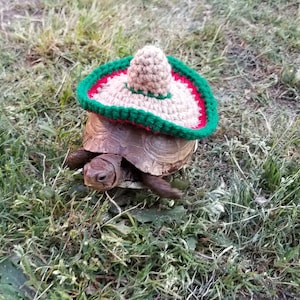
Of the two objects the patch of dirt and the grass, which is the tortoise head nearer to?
the grass

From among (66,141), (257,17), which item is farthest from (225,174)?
(257,17)

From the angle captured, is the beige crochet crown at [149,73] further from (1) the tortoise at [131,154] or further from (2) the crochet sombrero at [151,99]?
(1) the tortoise at [131,154]

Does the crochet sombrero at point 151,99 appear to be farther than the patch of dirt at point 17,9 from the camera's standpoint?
No

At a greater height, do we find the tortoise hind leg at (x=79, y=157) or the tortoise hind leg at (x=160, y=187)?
the tortoise hind leg at (x=160, y=187)

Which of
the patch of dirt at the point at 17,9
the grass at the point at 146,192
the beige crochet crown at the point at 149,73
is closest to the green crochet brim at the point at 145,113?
the beige crochet crown at the point at 149,73

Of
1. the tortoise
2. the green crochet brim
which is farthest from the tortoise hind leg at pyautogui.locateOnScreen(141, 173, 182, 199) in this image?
the green crochet brim

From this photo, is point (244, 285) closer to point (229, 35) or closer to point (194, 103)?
point (194, 103)

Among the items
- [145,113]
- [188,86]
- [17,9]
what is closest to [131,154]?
[145,113]
